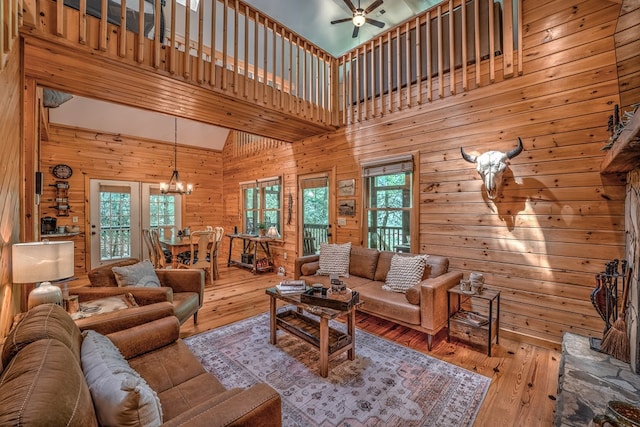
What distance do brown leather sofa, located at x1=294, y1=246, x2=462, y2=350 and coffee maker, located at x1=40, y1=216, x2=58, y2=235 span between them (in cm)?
503

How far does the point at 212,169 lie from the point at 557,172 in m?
7.42

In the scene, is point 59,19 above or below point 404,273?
above

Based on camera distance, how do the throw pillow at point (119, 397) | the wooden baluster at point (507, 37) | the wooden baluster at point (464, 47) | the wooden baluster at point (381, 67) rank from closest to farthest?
the throw pillow at point (119, 397) < the wooden baluster at point (507, 37) < the wooden baluster at point (464, 47) < the wooden baluster at point (381, 67)

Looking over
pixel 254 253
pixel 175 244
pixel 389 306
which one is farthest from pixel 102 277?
pixel 254 253

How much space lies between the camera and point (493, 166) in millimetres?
2857

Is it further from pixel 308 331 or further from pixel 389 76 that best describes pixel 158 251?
pixel 389 76

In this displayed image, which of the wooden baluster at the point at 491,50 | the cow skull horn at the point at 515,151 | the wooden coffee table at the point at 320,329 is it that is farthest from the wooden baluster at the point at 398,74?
the wooden coffee table at the point at 320,329

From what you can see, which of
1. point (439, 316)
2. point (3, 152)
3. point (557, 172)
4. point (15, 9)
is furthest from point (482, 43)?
point (3, 152)

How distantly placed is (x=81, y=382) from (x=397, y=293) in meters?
2.76

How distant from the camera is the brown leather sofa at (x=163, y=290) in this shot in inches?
93.2

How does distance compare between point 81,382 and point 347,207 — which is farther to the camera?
point 347,207

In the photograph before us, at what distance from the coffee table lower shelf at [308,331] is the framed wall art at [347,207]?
2.08m

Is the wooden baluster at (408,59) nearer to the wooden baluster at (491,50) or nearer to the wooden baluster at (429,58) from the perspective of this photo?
the wooden baluster at (429,58)

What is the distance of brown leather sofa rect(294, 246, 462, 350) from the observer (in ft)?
8.64
